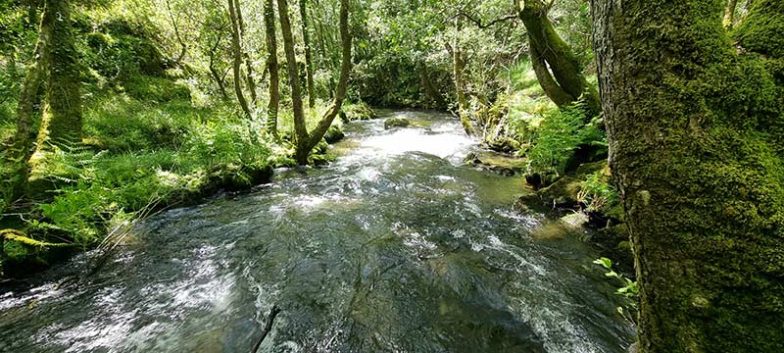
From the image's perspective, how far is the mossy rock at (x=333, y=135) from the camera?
43.4ft

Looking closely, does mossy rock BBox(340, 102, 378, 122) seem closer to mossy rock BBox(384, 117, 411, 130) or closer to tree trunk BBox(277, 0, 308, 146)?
mossy rock BBox(384, 117, 411, 130)

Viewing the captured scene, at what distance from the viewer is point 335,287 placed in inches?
163

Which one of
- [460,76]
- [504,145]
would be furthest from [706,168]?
[460,76]

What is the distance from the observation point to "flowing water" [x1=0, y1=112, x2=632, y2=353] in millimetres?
3311

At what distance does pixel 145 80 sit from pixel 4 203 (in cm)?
975

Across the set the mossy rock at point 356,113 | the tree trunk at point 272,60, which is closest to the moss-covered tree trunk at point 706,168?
the tree trunk at point 272,60

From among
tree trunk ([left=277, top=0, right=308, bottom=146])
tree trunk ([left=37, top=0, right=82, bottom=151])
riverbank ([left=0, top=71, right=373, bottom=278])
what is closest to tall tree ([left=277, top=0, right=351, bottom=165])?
tree trunk ([left=277, top=0, right=308, bottom=146])

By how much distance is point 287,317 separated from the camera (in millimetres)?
3605

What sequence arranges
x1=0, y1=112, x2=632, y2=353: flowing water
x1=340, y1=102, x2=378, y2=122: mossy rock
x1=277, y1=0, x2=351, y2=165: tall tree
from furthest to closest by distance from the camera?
x1=340, y1=102, x2=378, y2=122: mossy rock
x1=277, y1=0, x2=351, y2=165: tall tree
x1=0, y1=112, x2=632, y2=353: flowing water

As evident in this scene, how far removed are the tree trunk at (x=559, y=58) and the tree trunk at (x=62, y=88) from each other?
28.5 ft

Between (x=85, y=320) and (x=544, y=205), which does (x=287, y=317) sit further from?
(x=544, y=205)

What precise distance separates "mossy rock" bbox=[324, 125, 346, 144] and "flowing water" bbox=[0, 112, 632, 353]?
259 inches

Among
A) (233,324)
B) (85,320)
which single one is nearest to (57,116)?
(85,320)

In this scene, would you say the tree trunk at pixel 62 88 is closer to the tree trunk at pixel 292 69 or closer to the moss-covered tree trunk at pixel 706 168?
the tree trunk at pixel 292 69
